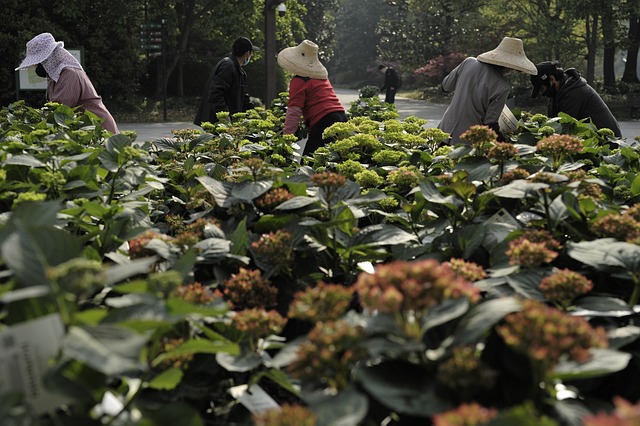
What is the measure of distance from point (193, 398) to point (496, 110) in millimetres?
4634

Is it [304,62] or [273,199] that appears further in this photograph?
[304,62]

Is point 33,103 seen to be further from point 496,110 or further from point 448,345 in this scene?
point 448,345

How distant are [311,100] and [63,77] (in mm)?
1831

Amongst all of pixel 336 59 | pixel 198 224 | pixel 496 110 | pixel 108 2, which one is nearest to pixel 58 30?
pixel 108 2

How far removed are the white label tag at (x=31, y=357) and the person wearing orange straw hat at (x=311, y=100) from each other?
4838 mm

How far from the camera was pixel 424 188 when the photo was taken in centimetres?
190

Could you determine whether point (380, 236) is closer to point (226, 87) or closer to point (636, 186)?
point (636, 186)

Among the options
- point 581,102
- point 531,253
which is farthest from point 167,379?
point 581,102

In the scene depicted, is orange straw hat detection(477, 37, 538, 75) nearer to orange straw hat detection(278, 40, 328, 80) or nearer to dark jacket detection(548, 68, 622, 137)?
dark jacket detection(548, 68, 622, 137)

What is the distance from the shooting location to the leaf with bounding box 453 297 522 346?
93cm

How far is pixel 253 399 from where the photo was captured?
50.0 inches

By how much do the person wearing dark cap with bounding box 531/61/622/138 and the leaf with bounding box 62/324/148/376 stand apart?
17.6ft

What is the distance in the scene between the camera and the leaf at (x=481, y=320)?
36.7 inches

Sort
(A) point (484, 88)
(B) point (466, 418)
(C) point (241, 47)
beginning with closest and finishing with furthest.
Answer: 1. (B) point (466, 418)
2. (A) point (484, 88)
3. (C) point (241, 47)
